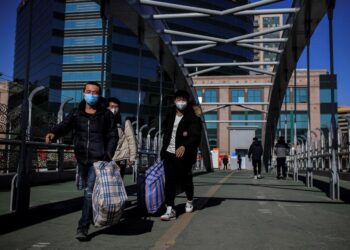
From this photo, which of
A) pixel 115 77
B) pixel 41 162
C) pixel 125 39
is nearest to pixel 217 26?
pixel 125 39

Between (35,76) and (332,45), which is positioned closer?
(332,45)

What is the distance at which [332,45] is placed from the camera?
314 inches

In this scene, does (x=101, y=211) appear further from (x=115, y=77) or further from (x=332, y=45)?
(x=115, y=77)

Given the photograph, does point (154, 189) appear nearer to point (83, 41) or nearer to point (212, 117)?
point (212, 117)

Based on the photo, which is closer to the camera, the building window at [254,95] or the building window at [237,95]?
the building window at [254,95]

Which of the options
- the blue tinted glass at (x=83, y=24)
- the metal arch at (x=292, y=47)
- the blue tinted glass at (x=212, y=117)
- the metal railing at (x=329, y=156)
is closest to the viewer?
the metal railing at (x=329, y=156)

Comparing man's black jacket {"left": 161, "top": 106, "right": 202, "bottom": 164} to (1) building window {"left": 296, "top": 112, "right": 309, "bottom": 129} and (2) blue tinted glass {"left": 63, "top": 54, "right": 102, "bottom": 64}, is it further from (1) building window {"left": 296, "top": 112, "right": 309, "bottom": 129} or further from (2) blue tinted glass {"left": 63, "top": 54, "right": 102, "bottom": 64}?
(1) building window {"left": 296, "top": 112, "right": 309, "bottom": 129}

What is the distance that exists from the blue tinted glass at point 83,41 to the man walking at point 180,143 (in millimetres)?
46606

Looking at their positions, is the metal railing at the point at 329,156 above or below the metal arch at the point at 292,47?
below

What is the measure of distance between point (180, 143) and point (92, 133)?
5.61 ft

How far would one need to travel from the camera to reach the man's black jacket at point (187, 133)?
594 centimetres

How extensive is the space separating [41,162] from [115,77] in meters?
40.1

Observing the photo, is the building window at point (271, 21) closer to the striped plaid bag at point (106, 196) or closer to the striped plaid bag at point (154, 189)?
the striped plaid bag at point (154, 189)

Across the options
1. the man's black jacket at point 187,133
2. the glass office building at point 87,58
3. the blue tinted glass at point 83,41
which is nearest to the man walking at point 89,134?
the man's black jacket at point 187,133
